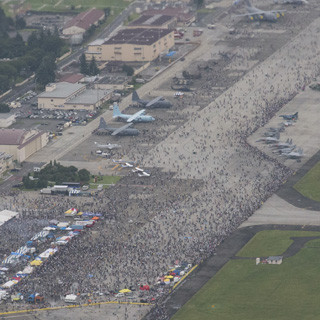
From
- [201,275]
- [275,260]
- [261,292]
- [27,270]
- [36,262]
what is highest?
[27,270]

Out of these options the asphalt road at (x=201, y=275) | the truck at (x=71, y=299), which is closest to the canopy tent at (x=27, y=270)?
the truck at (x=71, y=299)

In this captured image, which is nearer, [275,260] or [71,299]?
[71,299]

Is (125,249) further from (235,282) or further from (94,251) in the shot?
(235,282)

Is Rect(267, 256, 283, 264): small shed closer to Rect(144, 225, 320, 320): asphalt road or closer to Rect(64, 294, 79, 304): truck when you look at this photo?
Rect(144, 225, 320, 320): asphalt road

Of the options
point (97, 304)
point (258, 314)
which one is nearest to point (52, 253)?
point (97, 304)

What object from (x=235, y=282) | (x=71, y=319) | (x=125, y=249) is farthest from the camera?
(x=125, y=249)

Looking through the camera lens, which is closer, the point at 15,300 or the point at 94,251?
the point at 15,300

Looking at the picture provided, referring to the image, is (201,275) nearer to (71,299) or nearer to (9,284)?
(71,299)

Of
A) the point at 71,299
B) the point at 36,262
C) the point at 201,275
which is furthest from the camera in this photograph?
the point at 36,262

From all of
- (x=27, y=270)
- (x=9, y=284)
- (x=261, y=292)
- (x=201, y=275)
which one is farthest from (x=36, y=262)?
(x=261, y=292)

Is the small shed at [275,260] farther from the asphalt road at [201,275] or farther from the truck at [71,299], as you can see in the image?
the truck at [71,299]
